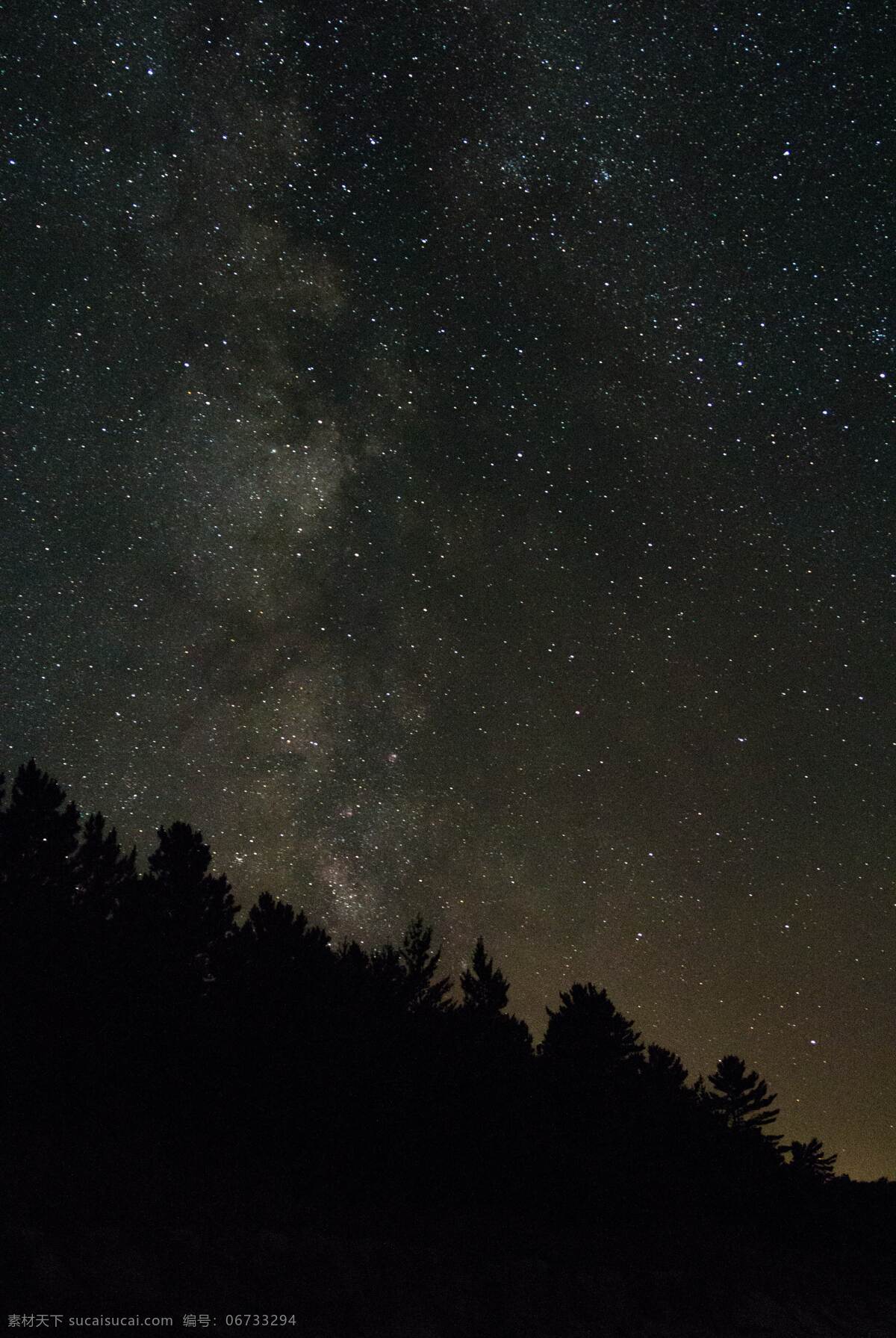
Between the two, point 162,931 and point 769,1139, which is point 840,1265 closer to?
point 769,1139

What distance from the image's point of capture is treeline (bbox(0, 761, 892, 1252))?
16203 mm

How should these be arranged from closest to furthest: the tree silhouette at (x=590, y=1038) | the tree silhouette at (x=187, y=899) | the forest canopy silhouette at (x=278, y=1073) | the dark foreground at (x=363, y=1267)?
1. the dark foreground at (x=363, y=1267)
2. the forest canopy silhouette at (x=278, y=1073)
3. the tree silhouette at (x=187, y=899)
4. the tree silhouette at (x=590, y=1038)

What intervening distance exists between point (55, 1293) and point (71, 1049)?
5.41m

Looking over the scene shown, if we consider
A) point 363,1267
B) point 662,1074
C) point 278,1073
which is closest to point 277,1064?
point 278,1073

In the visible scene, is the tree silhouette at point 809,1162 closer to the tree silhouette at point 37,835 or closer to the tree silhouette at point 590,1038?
the tree silhouette at point 590,1038

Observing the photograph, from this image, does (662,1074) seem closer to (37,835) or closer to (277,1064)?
(277,1064)

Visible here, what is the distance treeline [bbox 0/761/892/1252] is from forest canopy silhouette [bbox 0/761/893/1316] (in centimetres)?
5

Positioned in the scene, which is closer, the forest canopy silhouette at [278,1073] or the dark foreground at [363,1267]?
the dark foreground at [363,1267]

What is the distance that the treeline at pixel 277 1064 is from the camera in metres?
16.2

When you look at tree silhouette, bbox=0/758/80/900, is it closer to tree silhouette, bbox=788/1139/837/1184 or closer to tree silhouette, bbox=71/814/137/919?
tree silhouette, bbox=71/814/137/919

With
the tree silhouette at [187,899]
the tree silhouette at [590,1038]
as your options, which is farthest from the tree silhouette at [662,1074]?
the tree silhouette at [187,899]

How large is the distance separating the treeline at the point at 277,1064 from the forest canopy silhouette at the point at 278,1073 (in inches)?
2.0

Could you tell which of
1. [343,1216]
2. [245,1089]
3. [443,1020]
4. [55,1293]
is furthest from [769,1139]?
[55,1293]

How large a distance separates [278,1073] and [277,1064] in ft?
0.61
